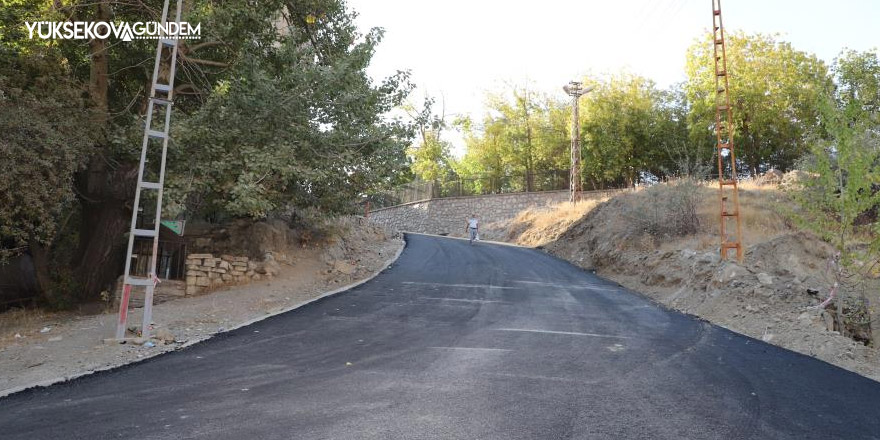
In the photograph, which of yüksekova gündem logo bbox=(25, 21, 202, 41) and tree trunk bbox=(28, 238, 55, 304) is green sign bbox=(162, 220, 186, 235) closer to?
tree trunk bbox=(28, 238, 55, 304)

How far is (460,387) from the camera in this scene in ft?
19.9

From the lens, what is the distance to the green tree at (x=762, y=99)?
32.5m

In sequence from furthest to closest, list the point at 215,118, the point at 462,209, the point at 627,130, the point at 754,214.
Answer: the point at 462,209 < the point at 627,130 < the point at 754,214 < the point at 215,118

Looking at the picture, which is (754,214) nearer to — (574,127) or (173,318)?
(574,127)

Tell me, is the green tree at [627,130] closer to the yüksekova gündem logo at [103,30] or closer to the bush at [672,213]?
the bush at [672,213]

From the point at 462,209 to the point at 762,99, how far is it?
21.5 metres

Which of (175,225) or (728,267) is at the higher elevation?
(175,225)

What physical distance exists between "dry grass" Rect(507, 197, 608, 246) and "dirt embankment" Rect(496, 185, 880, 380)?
314 centimetres

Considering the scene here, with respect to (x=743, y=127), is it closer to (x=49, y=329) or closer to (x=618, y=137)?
(x=618, y=137)

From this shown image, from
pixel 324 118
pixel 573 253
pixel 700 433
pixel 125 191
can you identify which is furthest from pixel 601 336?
pixel 573 253

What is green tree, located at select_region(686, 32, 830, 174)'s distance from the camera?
32.5m

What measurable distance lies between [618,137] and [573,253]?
1666 cm

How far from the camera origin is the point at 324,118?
12.7 meters

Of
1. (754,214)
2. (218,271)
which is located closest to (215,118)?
(218,271)
